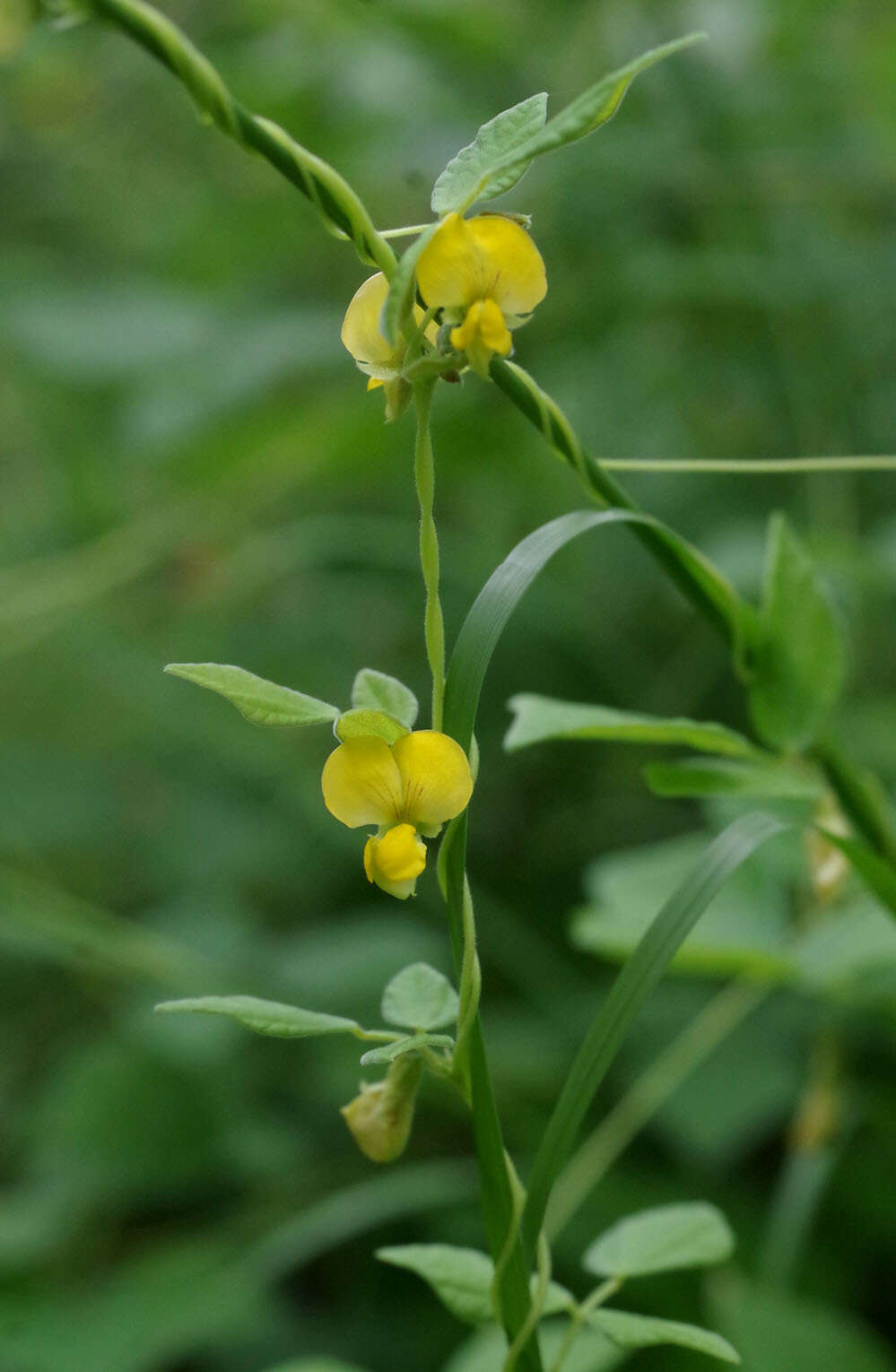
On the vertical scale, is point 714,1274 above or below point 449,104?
below

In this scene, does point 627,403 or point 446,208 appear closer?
point 446,208

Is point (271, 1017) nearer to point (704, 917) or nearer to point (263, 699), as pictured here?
point (263, 699)

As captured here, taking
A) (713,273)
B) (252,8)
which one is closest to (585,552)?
(713,273)

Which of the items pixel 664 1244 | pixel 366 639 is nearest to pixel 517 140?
pixel 664 1244

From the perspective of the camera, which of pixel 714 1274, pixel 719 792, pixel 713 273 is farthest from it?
pixel 713 273

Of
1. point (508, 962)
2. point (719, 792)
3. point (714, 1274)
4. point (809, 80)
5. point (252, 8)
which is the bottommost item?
point (714, 1274)

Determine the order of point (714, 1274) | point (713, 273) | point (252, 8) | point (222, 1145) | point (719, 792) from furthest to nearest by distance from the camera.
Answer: point (252, 8), point (713, 273), point (222, 1145), point (714, 1274), point (719, 792)

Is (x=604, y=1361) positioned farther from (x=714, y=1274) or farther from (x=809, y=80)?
(x=809, y=80)
